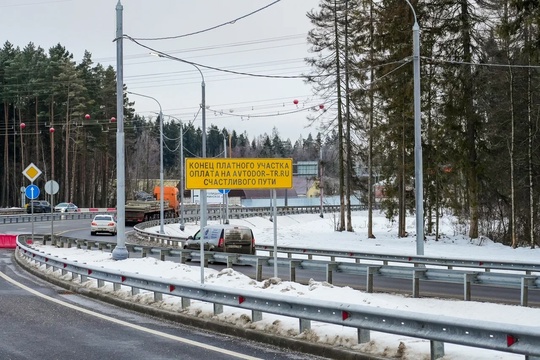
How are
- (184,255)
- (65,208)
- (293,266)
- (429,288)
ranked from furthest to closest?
1. (65,208)
2. (184,255)
3. (293,266)
4. (429,288)

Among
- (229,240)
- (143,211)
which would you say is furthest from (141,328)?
(143,211)

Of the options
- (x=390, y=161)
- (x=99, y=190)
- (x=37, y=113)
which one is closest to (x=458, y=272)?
(x=390, y=161)

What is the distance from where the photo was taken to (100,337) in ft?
40.6

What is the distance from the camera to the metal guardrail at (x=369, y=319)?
26.9ft

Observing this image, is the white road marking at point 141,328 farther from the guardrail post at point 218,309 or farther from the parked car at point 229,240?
the parked car at point 229,240

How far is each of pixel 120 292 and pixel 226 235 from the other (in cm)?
1272

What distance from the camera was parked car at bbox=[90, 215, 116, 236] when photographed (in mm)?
55000

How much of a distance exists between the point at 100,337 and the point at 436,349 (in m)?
5.61

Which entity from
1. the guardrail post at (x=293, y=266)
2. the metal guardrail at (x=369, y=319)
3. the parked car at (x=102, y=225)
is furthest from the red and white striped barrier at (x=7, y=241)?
the metal guardrail at (x=369, y=319)

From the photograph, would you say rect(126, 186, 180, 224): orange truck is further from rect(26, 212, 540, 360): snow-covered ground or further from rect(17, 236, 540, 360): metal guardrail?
rect(17, 236, 540, 360): metal guardrail

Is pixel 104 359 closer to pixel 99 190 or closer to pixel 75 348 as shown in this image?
pixel 75 348

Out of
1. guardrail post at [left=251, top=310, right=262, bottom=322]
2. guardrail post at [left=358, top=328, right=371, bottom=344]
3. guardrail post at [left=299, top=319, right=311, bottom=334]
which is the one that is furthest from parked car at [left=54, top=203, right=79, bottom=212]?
guardrail post at [left=358, top=328, right=371, bottom=344]

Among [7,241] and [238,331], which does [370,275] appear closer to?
[238,331]

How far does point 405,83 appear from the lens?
147 feet
